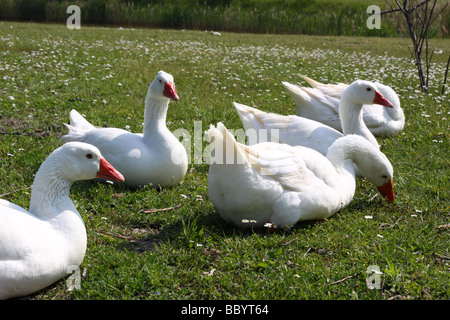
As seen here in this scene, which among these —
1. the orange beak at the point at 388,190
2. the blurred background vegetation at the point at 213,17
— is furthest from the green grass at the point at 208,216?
the blurred background vegetation at the point at 213,17

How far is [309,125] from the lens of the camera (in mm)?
5336

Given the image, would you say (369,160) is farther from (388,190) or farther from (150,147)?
(150,147)

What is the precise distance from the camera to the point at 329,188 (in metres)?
4.03

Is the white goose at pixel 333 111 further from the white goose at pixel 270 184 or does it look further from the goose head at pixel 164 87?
the white goose at pixel 270 184

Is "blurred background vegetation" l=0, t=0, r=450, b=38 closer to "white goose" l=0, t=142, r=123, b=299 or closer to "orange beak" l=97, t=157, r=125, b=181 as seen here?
"orange beak" l=97, t=157, r=125, b=181

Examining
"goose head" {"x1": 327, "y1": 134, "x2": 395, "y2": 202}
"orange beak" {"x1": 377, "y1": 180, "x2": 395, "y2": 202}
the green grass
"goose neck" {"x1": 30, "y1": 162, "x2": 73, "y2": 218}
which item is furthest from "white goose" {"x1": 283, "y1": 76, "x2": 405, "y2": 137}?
"goose neck" {"x1": 30, "y1": 162, "x2": 73, "y2": 218}

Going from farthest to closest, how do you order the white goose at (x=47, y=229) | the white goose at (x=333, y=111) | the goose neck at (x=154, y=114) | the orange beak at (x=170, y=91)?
the white goose at (x=333, y=111), the goose neck at (x=154, y=114), the orange beak at (x=170, y=91), the white goose at (x=47, y=229)

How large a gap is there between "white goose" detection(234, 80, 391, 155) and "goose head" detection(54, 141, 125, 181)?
2375 mm

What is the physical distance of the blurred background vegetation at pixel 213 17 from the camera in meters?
21.3

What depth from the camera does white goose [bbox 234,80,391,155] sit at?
5234 mm

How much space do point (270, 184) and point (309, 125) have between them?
5.85 ft

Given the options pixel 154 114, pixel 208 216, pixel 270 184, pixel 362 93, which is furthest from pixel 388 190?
pixel 154 114

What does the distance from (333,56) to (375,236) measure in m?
11.2

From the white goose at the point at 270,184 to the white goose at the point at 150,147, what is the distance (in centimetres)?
89
